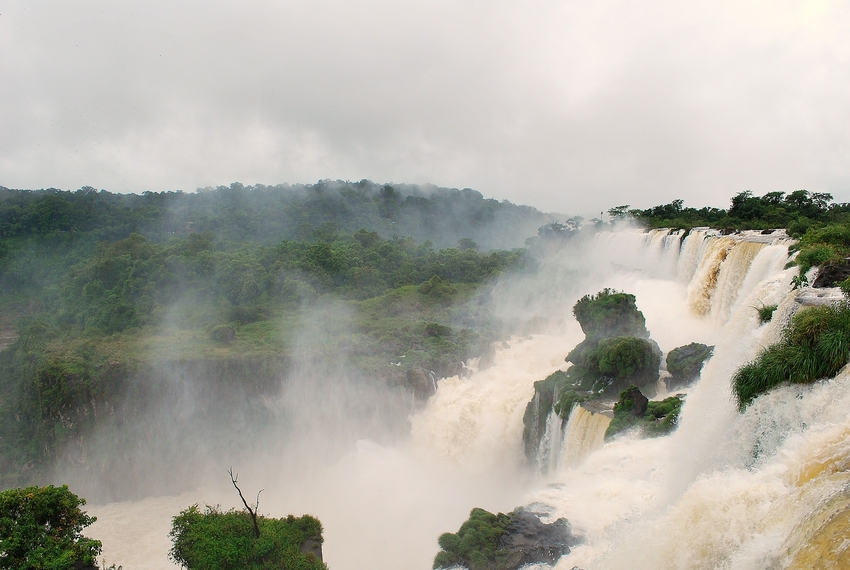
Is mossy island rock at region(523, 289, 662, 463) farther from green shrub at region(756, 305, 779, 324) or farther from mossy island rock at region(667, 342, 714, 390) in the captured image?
green shrub at region(756, 305, 779, 324)

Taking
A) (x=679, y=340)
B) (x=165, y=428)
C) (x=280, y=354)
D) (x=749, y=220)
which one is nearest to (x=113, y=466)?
(x=165, y=428)

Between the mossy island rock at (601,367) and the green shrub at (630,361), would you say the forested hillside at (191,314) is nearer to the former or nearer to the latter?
the mossy island rock at (601,367)

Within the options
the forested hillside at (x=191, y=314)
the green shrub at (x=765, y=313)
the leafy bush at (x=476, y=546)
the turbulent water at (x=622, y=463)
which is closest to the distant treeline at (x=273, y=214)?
the forested hillside at (x=191, y=314)

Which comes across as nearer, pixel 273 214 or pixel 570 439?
pixel 570 439

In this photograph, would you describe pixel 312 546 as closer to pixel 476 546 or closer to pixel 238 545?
pixel 238 545

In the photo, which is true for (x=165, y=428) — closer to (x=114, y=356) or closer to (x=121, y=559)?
(x=114, y=356)

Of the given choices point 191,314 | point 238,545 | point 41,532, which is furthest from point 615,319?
Result: point 191,314
